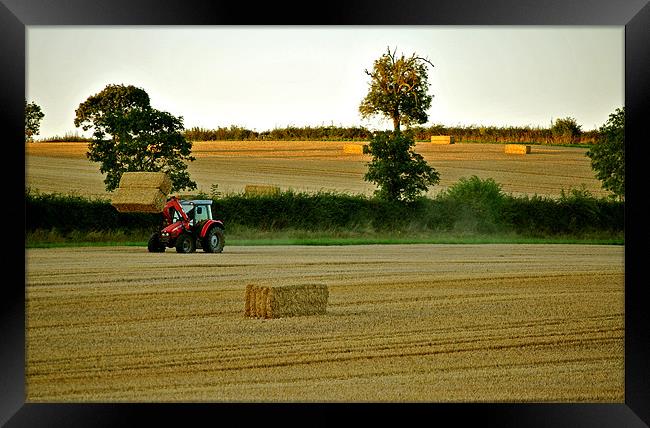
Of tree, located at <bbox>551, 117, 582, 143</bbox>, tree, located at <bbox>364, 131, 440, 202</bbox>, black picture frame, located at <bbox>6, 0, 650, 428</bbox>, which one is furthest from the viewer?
tree, located at <bbox>364, 131, 440, 202</bbox>

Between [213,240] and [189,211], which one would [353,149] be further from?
[189,211]

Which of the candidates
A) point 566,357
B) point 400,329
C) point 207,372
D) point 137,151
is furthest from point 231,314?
point 137,151

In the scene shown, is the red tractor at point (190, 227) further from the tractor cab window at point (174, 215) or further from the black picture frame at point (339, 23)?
the black picture frame at point (339, 23)

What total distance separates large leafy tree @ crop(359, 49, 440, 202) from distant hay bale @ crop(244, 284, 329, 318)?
843 cm

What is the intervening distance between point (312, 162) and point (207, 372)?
14293mm

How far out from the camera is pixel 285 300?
11.4m

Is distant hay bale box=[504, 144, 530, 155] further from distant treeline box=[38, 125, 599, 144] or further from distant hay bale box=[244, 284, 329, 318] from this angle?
distant hay bale box=[244, 284, 329, 318]

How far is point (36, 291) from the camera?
1431cm

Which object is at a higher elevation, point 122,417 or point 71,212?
point 71,212

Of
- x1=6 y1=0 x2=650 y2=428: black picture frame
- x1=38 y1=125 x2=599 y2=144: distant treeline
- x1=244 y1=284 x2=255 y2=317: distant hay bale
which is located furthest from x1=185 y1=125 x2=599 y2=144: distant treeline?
x1=6 y1=0 x2=650 y2=428: black picture frame

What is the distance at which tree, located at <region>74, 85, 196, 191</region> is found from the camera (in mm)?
19859

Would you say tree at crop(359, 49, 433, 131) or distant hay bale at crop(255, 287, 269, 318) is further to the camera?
tree at crop(359, 49, 433, 131)

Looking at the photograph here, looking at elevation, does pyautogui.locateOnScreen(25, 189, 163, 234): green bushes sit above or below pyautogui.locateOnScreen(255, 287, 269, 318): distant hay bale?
above

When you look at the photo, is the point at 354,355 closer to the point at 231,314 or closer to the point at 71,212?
the point at 231,314
